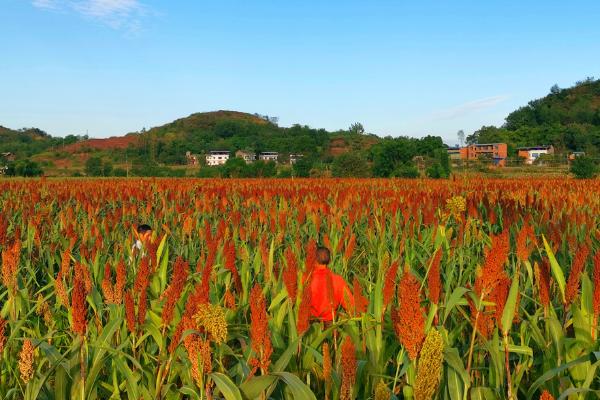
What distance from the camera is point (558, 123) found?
11544 centimetres

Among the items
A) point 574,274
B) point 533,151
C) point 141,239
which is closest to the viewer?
point 574,274

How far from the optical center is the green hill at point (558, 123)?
103 metres

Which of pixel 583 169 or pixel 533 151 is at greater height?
pixel 533 151

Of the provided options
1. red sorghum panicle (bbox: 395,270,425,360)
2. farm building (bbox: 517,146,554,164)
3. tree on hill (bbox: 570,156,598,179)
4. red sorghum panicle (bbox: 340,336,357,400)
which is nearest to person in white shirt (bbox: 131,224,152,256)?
red sorghum panicle (bbox: 340,336,357,400)

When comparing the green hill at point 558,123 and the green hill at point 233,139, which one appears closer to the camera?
the green hill at point 558,123

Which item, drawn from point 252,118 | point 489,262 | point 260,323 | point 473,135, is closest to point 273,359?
point 260,323

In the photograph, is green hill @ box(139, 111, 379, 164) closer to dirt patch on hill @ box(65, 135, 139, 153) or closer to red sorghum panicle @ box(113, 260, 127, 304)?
dirt patch on hill @ box(65, 135, 139, 153)

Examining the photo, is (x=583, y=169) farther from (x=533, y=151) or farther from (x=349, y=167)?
(x=533, y=151)

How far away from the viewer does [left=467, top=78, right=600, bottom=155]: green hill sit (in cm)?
10300

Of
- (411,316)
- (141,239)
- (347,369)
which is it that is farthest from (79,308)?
(141,239)

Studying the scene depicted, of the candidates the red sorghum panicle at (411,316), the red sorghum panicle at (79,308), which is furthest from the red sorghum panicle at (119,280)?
the red sorghum panicle at (411,316)

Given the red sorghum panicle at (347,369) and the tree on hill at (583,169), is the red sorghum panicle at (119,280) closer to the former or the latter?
the red sorghum panicle at (347,369)

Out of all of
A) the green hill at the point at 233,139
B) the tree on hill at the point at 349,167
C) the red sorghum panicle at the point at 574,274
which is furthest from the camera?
the green hill at the point at 233,139

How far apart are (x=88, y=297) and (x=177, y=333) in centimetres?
112
